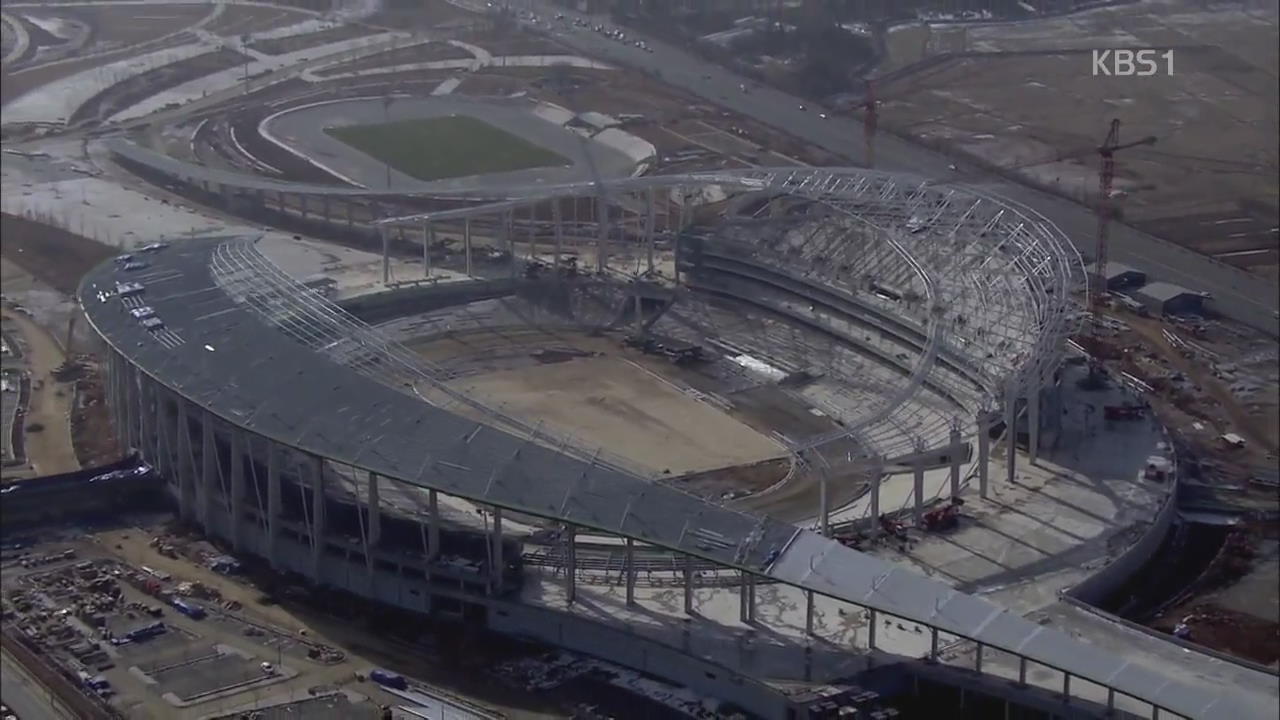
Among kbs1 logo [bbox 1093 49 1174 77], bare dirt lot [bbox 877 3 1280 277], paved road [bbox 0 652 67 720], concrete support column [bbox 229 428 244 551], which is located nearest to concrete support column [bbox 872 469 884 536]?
concrete support column [bbox 229 428 244 551]

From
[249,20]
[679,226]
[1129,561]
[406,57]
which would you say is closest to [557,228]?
[679,226]

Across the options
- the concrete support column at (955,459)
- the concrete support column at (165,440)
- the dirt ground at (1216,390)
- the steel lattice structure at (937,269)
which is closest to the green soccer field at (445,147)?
the steel lattice structure at (937,269)

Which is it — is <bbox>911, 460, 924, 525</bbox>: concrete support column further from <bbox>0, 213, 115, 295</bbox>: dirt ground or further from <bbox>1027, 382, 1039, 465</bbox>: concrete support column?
<bbox>0, 213, 115, 295</bbox>: dirt ground

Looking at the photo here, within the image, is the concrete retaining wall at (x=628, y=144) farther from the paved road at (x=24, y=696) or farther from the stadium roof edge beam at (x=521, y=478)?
the paved road at (x=24, y=696)

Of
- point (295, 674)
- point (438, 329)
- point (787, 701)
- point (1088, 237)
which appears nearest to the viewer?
point (787, 701)

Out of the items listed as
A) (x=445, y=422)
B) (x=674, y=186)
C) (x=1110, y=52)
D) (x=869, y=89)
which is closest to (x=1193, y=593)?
(x=445, y=422)

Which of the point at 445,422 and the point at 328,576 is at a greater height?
the point at 445,422

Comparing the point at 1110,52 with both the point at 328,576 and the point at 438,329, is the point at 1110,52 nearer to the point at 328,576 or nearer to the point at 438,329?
the point at 438,329
